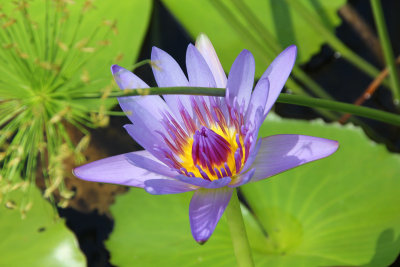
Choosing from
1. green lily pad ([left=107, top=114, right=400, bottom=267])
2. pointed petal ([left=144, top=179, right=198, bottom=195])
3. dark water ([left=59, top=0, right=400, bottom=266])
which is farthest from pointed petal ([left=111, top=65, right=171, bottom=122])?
dark water ([left=59, top=0, right=400, bottom=266])

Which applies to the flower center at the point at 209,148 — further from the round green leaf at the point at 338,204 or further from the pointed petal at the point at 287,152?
the round green leaf at the point at 338,204

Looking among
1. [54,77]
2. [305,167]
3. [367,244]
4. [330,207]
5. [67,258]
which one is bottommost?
[367,244]

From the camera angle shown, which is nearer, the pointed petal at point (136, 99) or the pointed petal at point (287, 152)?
the pointed petal at point (287, 152)

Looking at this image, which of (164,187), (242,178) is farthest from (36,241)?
(242,178)

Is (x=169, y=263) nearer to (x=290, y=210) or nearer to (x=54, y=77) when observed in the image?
(x=290, y=210)

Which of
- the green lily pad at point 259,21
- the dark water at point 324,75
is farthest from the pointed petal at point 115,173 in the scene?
the green lily pad at point 259,21

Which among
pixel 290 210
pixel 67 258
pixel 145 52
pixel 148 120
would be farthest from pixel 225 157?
pixel 145 52

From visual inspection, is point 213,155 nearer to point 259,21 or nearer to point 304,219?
point 304,219
